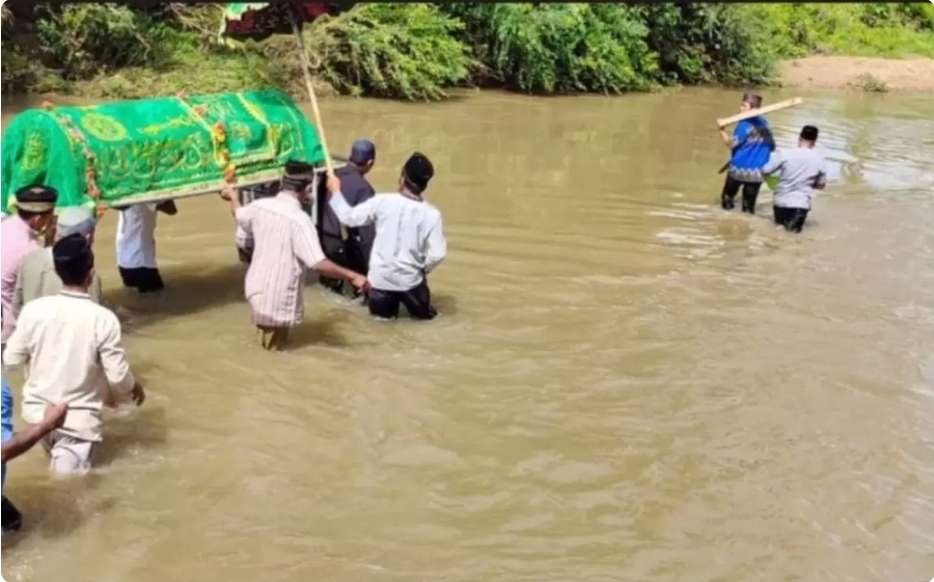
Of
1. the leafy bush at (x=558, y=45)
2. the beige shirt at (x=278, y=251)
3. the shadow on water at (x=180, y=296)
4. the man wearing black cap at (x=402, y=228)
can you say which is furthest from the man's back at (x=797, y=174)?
the leafy bush at (x=558, y=45)

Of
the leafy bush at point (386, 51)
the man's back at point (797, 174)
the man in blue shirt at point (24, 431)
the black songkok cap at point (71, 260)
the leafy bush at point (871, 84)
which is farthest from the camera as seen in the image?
the leafy bush at point (871, 84)

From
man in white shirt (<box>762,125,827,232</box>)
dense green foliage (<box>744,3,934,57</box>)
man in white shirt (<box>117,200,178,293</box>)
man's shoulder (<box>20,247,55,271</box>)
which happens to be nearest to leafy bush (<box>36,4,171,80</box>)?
man in white shirt (<box>117,200,178,293</box>)

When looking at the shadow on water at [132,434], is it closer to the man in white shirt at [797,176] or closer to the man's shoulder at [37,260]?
the man's shoulder at [37,260]

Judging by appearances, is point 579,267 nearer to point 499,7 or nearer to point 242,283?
point 242,283

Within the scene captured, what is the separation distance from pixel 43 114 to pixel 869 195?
1030 centimetres

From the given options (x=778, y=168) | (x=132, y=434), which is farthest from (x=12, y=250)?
(x=778, y=168)

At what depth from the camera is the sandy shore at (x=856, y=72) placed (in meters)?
26.4

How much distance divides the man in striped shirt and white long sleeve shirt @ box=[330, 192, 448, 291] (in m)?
0.64

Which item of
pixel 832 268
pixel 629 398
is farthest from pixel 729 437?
pixel 832 268

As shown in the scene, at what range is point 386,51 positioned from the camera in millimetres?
19781

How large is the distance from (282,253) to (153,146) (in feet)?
3.72

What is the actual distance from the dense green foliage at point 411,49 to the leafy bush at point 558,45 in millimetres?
27

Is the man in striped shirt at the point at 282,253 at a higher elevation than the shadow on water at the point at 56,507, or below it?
higher

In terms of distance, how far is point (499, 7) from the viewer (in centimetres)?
2173
